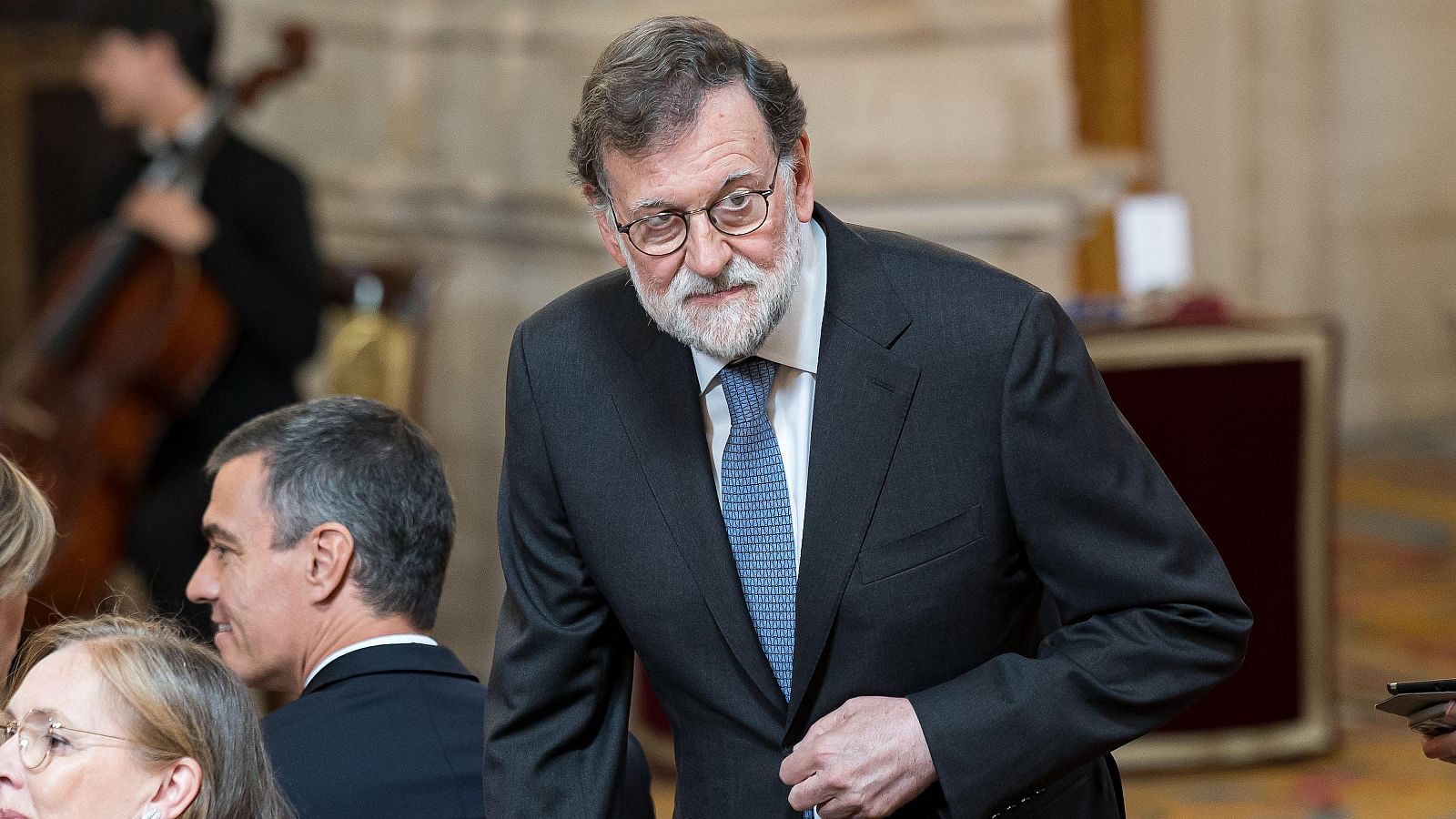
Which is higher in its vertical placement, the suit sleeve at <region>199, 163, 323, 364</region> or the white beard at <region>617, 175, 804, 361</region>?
the white beard at <region>617, 175, 804, 361</region>

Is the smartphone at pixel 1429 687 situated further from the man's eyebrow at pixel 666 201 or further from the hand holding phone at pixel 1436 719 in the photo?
the man's eyebrow at pixel 666 201

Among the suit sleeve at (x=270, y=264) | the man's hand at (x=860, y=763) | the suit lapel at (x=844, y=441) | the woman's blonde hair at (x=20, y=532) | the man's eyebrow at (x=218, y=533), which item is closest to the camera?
the man's hand at (x=860, y=763)

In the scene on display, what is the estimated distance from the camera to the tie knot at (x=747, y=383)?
2.14m

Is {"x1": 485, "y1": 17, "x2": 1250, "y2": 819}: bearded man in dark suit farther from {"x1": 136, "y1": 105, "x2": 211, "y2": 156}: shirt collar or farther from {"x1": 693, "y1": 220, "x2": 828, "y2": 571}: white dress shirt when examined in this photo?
Result: {"x1": 136, "y1": 105, "x2": 211, "y2": 156}: shirt collar

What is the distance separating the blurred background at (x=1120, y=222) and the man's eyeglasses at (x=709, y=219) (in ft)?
9.80

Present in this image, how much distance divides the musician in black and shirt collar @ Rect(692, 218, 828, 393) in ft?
9.11

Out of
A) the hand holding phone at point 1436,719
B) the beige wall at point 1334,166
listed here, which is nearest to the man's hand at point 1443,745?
the hand holding phone at point 1436,719

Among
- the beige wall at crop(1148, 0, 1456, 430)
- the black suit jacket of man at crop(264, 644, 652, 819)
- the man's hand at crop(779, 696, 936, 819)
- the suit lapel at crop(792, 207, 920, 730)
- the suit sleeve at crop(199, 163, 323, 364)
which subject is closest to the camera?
the man's hand at crop(779, 696, 936, 819)

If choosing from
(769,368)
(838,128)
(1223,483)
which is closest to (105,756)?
(769,368)

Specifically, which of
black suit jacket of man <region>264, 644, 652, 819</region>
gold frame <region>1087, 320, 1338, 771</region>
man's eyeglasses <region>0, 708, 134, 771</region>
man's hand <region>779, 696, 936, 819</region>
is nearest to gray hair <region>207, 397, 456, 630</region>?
black suit jacket of man <region>264, 644, 652, 819</region>

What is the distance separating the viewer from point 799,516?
2.11m

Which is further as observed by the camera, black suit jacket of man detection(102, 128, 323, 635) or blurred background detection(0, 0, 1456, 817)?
blurred background detection(0, 0, 1456, 817)

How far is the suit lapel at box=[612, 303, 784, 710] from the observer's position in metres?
2.09

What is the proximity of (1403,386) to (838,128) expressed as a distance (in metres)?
5.66
